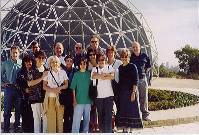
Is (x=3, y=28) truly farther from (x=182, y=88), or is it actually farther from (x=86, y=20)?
(x=182, y=88)

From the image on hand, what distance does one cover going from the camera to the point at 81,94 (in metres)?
8.38

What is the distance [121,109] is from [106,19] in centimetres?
277

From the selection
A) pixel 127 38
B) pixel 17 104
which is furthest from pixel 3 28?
pixel 127 38

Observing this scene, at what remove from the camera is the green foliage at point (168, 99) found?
10609 millimetres

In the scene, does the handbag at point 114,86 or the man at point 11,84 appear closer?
the handbag at point 114,86

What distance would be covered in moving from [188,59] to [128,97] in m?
2.57

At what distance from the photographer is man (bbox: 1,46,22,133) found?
28.6ft

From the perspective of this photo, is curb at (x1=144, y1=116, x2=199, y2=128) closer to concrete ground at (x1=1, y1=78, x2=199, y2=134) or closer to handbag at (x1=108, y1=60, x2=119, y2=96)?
concrete ground at (x1=1, y1=78, x2=199, y2=134)

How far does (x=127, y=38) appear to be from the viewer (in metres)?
10.5

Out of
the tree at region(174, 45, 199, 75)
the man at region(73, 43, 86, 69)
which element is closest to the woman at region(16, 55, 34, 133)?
the man at region(73, 43, 86, 69)

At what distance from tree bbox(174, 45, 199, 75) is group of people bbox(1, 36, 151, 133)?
5.57 ft

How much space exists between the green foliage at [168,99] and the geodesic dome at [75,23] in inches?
40.6

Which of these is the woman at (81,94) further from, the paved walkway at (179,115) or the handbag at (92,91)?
the paved walkway at (179,115)

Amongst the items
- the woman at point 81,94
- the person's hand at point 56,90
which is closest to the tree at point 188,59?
the woman at point 81,94
